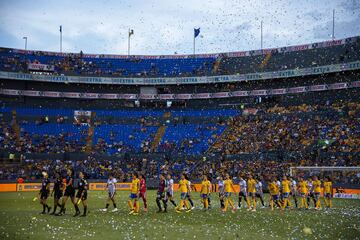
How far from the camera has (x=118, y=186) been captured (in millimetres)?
49531

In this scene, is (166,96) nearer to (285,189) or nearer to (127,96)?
(127,96)

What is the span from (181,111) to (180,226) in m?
49.8

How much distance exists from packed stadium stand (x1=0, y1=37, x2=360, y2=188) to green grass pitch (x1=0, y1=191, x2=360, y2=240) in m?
25.4

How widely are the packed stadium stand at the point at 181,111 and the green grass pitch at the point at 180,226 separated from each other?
25.4 meters

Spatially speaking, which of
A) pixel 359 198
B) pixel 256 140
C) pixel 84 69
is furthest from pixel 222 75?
pixel 359 198

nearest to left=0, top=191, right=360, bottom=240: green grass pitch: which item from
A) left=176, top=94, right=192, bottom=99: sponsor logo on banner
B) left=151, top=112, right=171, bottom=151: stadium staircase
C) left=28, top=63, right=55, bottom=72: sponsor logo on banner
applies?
left=151, top=112, right=171, bottom=151: stadium staircase

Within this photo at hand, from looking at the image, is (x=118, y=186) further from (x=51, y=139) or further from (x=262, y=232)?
(x=262, y=232)

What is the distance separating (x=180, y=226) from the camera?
17.9 m

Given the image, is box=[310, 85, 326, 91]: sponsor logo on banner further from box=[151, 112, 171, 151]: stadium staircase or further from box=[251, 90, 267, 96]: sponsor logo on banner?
box=[151, 112, 171, 151]: stadium staircase

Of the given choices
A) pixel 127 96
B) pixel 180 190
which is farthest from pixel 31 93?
pixel 180 190

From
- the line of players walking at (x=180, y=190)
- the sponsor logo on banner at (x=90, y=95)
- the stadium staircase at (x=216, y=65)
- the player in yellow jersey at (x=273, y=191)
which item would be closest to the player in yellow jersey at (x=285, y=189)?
the line of players walking at (x=180, y=190)

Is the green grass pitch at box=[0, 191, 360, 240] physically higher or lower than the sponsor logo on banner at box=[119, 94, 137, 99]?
lower

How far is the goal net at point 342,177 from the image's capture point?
38906 mm

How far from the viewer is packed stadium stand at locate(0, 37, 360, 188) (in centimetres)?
5147
